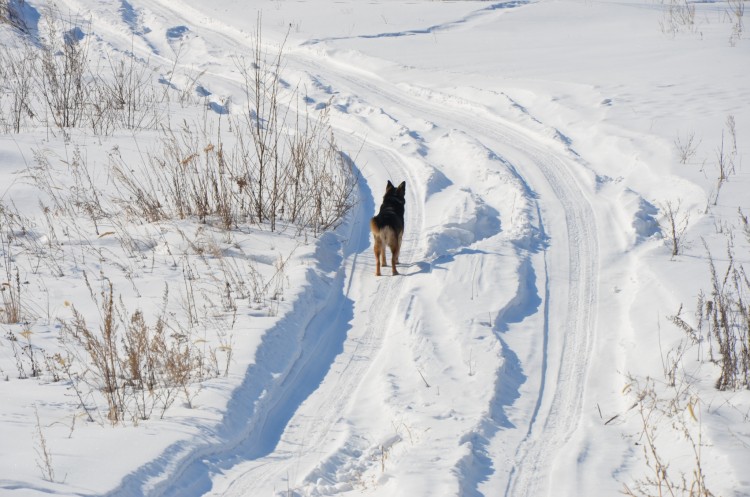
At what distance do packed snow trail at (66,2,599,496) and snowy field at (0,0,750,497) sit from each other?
23mm

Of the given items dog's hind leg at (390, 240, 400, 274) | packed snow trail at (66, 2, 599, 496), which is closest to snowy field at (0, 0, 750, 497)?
packed snow trail at (66, 2, 599, 496)

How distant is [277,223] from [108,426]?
4228 millimetres

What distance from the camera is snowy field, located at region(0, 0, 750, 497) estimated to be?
4195 millimetres

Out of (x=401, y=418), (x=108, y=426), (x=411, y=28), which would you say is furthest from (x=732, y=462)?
(x=411, y=28)

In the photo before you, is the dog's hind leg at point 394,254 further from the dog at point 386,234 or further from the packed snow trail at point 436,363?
the packed snow trail at point 436,363

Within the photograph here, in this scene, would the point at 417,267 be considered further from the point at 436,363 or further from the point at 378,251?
the point at 436,363

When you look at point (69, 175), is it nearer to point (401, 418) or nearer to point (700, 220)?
point (401, 418)

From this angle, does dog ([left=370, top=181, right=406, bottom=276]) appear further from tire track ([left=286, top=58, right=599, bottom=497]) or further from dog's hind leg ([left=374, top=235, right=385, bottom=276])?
tire track ([left=286, top=58, right=599, bottom=497])

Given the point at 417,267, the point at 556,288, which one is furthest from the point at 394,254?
the point at 556,288

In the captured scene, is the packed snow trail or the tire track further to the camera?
the tire track

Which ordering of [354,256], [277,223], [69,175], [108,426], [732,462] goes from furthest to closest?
[69,175] < [277,223] < [354,256] < [108,426] < [732,462]

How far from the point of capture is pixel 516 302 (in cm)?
645

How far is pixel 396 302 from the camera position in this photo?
21.5 feet

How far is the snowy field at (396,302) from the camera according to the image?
4195mm
